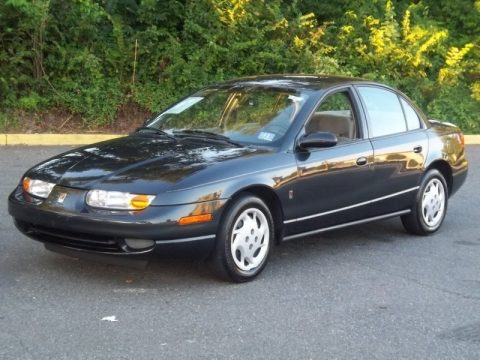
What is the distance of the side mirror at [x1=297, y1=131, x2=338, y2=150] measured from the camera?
5.69m

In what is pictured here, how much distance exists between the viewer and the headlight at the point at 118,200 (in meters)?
4.87

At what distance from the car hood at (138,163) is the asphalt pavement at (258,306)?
58 cm

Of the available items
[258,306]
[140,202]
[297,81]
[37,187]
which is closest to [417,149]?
[297,81]

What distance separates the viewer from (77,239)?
5023 mm

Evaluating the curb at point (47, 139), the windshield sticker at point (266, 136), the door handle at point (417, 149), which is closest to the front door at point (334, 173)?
the windshield sticker at point (266, 136)

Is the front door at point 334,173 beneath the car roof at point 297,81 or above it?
beneath

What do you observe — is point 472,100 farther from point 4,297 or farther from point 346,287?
point 4,297

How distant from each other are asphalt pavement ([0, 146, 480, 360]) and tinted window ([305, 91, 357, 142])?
3.43ft

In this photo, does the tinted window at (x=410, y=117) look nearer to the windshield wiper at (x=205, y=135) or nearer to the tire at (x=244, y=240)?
the windshield wiper at (x=205, y=135)

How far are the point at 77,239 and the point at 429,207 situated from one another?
3.60m

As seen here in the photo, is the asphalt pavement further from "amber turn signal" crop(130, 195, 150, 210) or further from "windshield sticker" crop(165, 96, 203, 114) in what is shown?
"windshield sticker" crop(165, 96, 203, 114)

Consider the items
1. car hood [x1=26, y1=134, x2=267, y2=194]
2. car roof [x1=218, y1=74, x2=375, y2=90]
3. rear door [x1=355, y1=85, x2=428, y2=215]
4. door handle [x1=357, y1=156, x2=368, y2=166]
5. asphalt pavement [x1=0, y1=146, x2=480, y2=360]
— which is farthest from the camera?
rear door [x1=355, y1=85, x2=428, y2=215]

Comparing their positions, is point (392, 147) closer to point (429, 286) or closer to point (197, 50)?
point (429, 286)

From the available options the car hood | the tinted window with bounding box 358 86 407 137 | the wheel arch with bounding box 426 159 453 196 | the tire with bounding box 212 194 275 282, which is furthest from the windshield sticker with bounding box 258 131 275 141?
the wheel arch with bounding box 426 159 453 196
